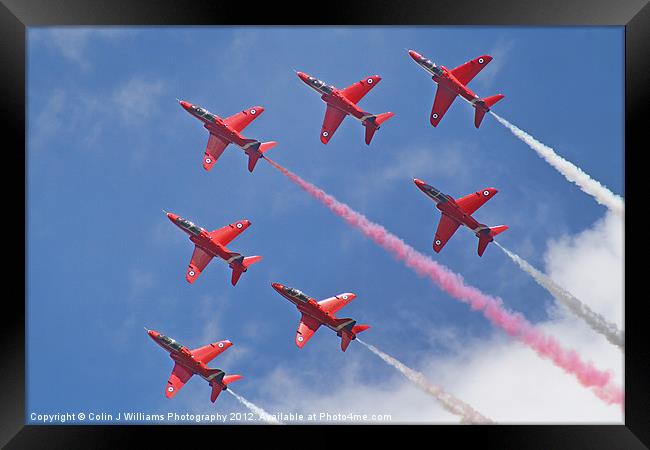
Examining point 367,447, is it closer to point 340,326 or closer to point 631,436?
point 340,326

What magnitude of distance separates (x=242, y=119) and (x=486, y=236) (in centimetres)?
864

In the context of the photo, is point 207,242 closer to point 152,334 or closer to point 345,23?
point 152,334

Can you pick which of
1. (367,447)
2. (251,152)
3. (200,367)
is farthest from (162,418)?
(251,152)

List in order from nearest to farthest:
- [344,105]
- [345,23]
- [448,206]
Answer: [345,23] → [448,206] → [344,105]

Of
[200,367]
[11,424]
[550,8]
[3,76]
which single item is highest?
[550,8]

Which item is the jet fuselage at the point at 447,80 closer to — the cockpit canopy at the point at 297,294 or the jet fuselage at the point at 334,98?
the jet fuselage at the point at 334,98

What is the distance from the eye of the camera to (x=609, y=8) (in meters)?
22.3

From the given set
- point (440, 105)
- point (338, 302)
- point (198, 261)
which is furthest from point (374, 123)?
point (198, 261)

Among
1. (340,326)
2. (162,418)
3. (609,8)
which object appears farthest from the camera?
(340,326)

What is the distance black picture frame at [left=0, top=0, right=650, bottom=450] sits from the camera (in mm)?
22297

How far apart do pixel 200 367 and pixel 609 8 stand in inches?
603

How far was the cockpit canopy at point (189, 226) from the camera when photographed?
28734 millimetres

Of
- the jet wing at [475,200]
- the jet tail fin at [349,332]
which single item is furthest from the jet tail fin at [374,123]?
the jet tail fin at [349,332]

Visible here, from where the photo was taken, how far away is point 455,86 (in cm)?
2855
